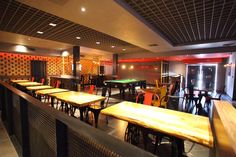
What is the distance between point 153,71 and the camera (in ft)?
43.6

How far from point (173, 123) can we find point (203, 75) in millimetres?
12587

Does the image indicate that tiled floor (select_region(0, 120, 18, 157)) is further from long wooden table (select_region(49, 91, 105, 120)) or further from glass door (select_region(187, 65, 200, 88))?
glass door (select_region(187, 65, 200, 88))

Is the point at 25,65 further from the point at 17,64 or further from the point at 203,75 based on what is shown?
the point at 203,75

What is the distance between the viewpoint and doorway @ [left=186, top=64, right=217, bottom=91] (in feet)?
37.6

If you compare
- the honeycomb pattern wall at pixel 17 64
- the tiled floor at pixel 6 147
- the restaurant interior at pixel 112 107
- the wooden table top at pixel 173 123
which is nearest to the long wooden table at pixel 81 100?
the restaurant interior at pixel 112 107

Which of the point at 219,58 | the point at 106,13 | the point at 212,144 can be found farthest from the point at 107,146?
the point at 219,58

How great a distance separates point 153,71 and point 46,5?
11.6 m

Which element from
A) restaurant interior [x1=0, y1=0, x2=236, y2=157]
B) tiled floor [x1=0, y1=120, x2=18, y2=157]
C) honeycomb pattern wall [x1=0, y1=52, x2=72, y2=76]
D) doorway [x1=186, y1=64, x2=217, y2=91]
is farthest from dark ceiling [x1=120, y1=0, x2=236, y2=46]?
honeycomb pattern wall [x1=0, y1=52, x2=72, y2=76]

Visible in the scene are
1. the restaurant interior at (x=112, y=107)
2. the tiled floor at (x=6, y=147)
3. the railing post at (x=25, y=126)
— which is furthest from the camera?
the tiled floor at (x=6, y=147)

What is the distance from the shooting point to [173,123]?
65.3 inches

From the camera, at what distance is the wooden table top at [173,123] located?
1348mm

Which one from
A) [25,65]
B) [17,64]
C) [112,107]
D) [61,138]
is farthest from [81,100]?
[25,65]

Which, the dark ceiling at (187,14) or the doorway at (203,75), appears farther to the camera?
the doorway at (203,75)

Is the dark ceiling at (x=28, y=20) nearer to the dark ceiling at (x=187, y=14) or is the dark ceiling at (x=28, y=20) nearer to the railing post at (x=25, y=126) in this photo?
the dark ceiling at (x=187, y=14)
